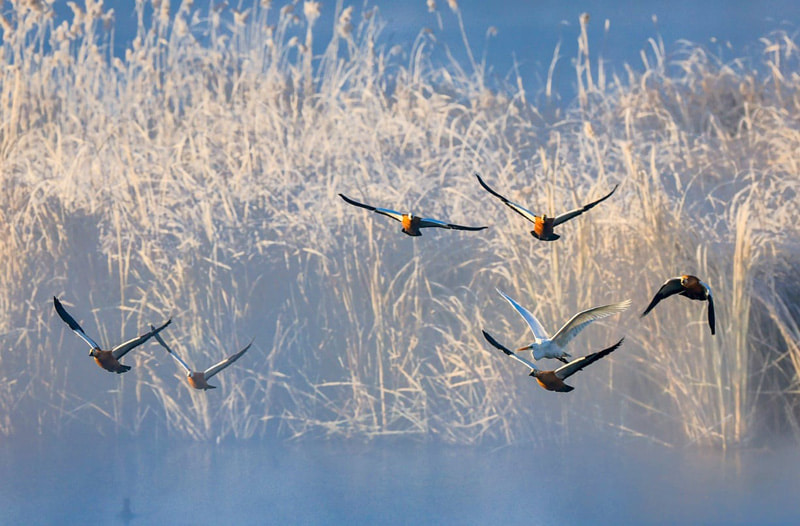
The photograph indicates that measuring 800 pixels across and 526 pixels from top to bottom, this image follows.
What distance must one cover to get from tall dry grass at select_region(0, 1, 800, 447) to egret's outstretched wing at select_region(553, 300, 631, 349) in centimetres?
282

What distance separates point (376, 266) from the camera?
275 inches

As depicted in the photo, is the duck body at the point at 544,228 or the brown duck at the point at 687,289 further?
the duck body at the point at 544,228

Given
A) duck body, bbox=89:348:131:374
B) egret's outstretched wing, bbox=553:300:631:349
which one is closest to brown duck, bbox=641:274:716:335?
egret's outstretched wing, bbox=553:300:631:349

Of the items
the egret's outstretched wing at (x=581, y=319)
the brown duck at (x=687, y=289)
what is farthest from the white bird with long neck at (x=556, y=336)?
the brown duck at (x=687, y=289)

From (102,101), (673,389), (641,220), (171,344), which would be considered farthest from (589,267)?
(102,101)

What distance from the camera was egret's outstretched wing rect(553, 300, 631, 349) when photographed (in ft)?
11.7

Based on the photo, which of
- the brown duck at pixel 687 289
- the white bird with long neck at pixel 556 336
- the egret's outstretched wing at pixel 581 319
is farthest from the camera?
the brown duck at pixel 687 289

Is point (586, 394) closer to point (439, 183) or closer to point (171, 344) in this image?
point (439, 183)

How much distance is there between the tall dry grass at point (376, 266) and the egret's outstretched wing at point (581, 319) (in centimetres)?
282

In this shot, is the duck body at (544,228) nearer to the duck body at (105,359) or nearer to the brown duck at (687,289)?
the brown duck at (687,289)

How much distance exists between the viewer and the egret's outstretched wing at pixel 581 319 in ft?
11.7

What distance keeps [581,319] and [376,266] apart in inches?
133

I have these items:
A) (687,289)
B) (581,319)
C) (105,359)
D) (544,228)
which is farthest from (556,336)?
(105,359)

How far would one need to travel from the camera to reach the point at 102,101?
8.50 m
